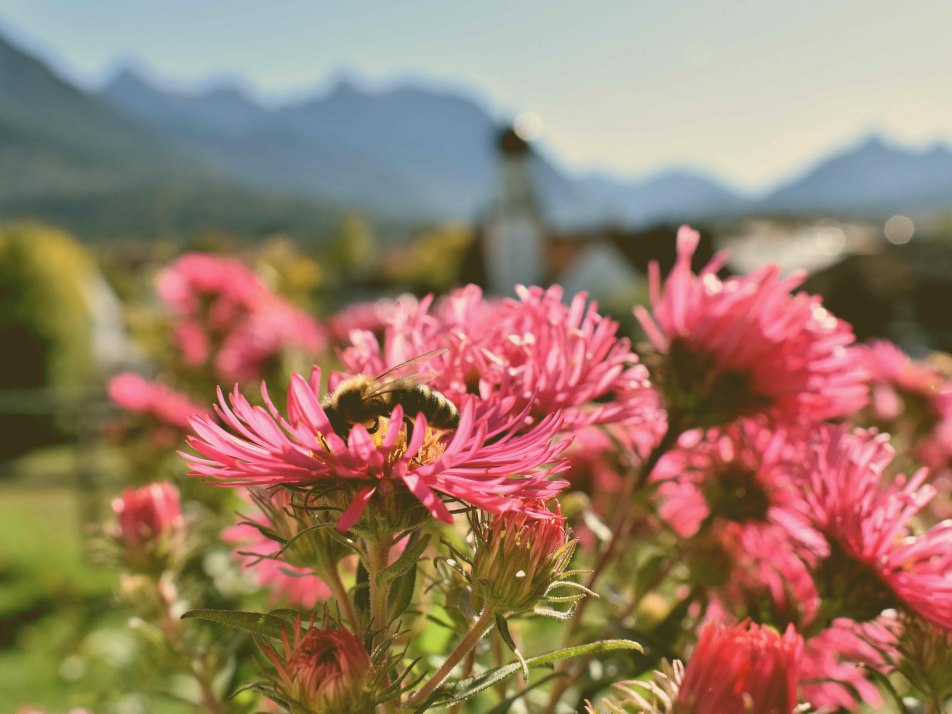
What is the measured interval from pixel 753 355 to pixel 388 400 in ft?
0.77

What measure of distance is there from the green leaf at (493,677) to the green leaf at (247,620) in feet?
0.25

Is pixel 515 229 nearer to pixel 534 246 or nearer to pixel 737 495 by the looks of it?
pixel 534 246

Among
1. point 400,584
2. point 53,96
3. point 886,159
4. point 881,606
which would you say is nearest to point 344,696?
point 400,584

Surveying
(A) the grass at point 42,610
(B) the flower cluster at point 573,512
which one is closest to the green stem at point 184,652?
(B) the flower cluster at point 573,512

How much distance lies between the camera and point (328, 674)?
337 mm

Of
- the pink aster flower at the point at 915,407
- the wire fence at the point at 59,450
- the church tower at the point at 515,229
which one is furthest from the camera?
the church tower at the point at 515,229

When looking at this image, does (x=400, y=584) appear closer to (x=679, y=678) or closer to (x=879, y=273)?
(x=679, y=678)

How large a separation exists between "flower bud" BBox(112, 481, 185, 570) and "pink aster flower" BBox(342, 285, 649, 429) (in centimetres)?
25

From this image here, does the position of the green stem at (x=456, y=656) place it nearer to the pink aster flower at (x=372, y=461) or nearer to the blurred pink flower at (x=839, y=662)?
the pink aster flower at (x=372, y=461)

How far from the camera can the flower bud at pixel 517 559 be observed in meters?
0.36

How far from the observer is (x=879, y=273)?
1140 cm

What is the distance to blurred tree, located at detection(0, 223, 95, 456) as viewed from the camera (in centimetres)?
782

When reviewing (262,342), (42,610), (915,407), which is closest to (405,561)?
(915,407)

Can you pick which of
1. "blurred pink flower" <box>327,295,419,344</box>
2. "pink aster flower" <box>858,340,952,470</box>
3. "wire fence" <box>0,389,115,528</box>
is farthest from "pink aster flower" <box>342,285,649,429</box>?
"wire fence" <box>0,389,115,528</box>
